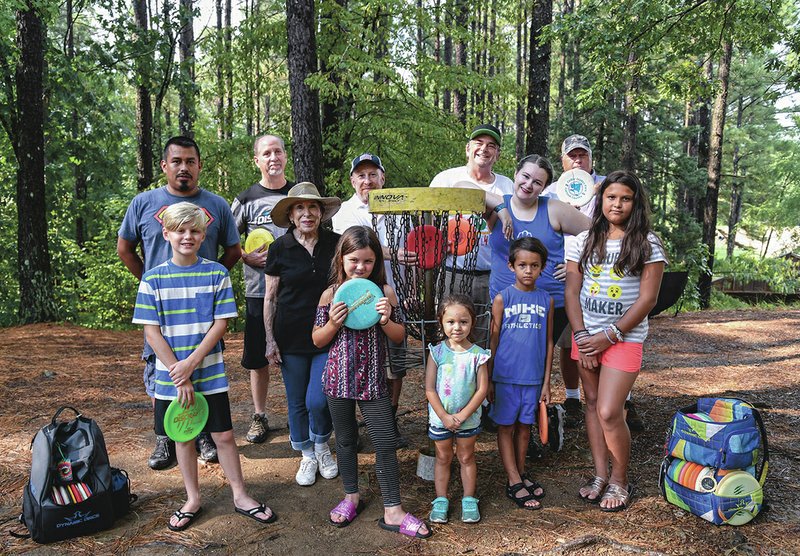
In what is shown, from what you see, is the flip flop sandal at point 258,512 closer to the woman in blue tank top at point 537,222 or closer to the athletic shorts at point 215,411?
the athletic shorts at point 215,411

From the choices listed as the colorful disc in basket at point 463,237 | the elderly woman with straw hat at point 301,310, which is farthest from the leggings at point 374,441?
the colorful disc in basket at point 463,237

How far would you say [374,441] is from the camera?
289cm

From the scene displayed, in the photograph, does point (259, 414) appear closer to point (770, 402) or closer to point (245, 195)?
point (245, 195)

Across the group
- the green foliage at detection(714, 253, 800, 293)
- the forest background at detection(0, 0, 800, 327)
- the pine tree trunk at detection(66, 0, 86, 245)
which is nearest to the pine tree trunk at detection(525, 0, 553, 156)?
the forest background at detection(0, 0, 800, 327)

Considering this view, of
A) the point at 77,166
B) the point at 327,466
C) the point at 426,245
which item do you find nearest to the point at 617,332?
the point at 426,245

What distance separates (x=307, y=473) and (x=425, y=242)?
168 centimetres

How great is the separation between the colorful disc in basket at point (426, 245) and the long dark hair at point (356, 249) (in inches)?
8.9

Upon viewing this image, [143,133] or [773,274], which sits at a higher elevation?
[143,133]

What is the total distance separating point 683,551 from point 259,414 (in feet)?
9.72

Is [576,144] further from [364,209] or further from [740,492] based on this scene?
[740,492]

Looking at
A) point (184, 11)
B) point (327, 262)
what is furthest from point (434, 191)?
point (184, 11)

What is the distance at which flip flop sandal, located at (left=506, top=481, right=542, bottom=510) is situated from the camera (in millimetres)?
3072

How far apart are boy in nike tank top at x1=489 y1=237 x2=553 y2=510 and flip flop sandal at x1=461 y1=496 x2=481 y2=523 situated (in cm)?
32

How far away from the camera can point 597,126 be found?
1638 cm
